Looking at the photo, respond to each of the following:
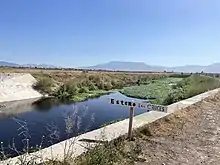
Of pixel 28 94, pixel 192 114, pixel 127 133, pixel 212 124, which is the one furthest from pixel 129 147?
pixel 28 94

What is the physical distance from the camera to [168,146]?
7.19 metres

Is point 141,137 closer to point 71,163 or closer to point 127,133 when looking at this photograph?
point 127,133

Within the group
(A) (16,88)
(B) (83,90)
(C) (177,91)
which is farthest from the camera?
(B) (83,90)

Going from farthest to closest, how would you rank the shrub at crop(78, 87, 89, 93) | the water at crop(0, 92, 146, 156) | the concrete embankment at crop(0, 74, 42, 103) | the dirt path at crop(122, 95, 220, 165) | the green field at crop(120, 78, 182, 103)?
the shrub at crop(78, 87, 89, 93) < the green field at crop(120, 78, 182, 103) < the concrete embankment at crop(0, 74, 42, 103) < the water at crop(0, 92, 146, 156) < the dirt path at crop(122, 95, 220, 165)

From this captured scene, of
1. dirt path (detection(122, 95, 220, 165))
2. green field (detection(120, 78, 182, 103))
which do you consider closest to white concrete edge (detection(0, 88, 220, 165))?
dirt path (detection(122, 95, 220, 165))

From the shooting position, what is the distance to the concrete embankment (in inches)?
1067

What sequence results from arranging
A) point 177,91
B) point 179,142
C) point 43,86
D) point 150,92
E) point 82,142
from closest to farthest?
point 82,142 < point 179,142 < point 177,91 < point 43,86 < point 150,92

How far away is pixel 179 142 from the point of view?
7625 mm

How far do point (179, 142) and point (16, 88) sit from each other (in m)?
24.7

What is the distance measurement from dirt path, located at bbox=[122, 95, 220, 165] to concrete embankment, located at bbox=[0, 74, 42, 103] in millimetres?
18543

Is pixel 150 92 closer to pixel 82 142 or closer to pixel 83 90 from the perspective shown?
pixel 83 90

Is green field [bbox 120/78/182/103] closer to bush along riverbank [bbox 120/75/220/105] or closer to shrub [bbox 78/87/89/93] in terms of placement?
bush along riverbank [bbox 120/75/220/105]

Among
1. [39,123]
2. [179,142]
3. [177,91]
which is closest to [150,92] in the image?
[177,91]

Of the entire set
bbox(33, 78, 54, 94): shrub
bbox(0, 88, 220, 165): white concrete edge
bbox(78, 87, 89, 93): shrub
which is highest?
bbox(0, 88, 220, 165): white concrete edge
